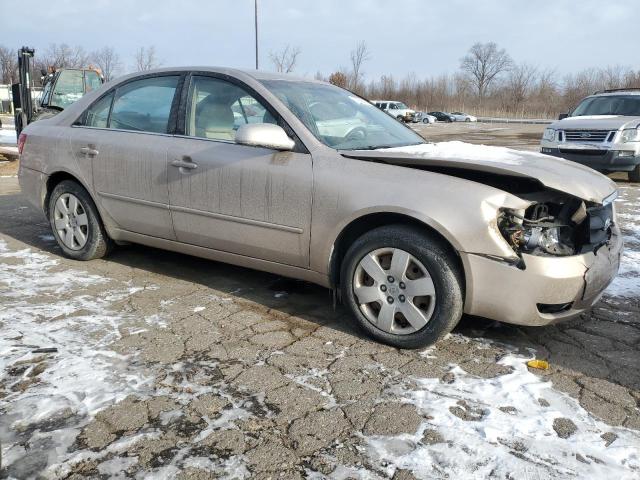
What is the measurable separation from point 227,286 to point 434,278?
5.96 ft

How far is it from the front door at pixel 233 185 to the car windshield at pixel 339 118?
8.3 inches

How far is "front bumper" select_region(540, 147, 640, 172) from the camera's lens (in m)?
9.36

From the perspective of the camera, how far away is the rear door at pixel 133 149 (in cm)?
409

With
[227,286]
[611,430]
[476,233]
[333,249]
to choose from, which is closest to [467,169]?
[476,233]

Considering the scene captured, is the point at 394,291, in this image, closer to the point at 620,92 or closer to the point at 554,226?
the point at 554,226

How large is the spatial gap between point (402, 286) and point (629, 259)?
292cm

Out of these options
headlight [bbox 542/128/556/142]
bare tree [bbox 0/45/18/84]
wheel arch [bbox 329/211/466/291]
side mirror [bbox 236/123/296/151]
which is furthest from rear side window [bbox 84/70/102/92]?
bare tree [bbox 0/45/18/84]

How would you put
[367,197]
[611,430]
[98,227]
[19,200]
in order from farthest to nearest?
1. [19,200]
2. [98,227]
3. [367,197]
4. [611,430]

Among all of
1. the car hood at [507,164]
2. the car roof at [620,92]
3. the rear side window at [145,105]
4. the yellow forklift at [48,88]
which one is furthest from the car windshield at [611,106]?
the yellow forklift at [48,88]

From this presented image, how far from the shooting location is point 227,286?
14.0ft

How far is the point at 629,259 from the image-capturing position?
4.98m

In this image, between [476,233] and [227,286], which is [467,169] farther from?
[227,286]

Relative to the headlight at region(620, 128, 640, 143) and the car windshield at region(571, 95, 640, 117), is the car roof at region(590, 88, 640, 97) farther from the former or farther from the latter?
the headlight at region(620, 128, 640, 143)

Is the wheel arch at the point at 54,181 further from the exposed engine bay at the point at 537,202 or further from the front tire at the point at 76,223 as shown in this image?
the exposed engine bay at the point at 537,202
